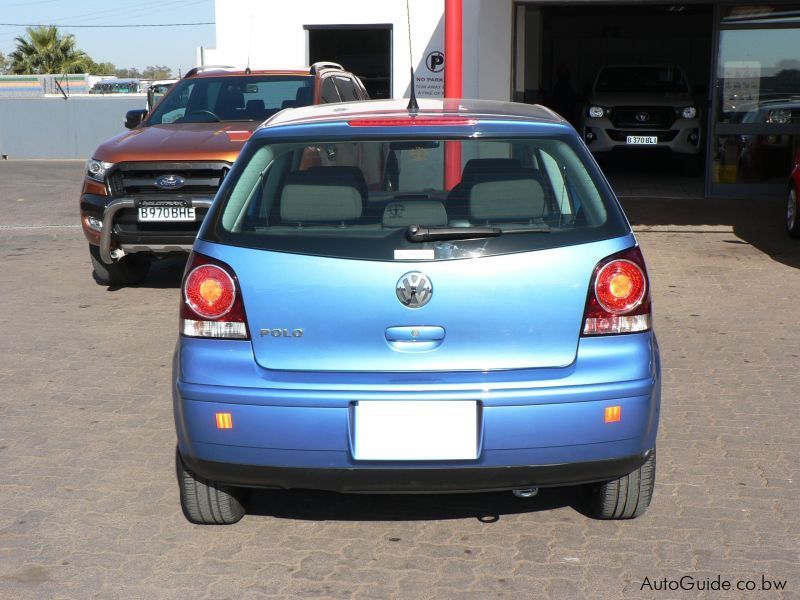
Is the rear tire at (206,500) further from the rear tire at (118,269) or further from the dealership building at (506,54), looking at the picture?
the dealership building at (506,54)

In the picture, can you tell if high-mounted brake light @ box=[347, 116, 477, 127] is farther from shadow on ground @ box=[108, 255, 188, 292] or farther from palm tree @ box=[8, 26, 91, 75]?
palm tree @ box=[8, 26, 91, 75]

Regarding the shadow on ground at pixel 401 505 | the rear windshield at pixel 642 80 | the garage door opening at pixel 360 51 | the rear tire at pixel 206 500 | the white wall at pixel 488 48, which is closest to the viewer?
the rear tire at pixel 206 500

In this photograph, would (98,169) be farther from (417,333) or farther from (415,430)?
(415,430)

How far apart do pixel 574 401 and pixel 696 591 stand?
805 millimetres

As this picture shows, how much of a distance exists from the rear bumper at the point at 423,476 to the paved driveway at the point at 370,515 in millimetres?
359

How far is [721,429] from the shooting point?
5.39 metres

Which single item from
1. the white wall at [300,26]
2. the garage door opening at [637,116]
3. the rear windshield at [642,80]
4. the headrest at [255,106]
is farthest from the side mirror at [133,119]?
the rear windshield at [642,80]

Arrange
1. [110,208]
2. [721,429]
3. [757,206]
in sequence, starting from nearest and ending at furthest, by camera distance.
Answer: [721,429] → [110,208] → [757,206]

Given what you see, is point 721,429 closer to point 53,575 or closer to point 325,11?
point 53,575

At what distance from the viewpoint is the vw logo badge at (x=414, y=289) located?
3588 millimetres

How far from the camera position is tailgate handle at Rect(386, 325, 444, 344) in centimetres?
361

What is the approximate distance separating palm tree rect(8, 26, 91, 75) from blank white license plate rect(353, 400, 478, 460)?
63.1 meters

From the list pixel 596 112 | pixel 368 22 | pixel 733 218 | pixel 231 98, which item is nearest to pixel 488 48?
pixel 368 22

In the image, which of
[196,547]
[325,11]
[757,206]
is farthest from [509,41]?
[196,547]
